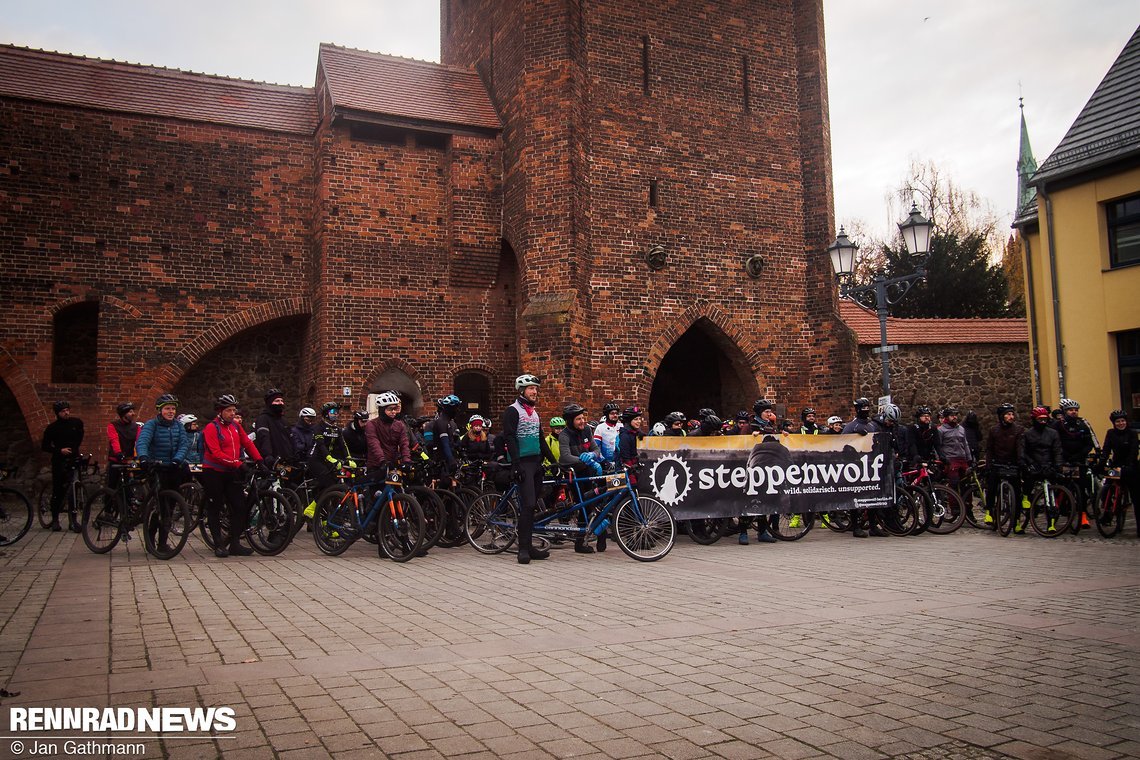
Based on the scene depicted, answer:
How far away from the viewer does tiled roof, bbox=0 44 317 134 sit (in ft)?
54.9

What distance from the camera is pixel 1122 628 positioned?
5629 mm

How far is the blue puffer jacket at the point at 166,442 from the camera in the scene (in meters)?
10.5

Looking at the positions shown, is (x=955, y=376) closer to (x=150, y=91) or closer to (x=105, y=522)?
(x=150, y=91)

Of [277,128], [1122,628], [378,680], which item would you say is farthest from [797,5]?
[378,680]

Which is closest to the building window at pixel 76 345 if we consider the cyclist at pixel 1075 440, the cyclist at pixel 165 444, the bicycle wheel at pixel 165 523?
the cyclist at pixel 165 444

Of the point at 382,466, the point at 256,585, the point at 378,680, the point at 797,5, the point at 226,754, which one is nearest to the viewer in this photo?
the point at 226,754

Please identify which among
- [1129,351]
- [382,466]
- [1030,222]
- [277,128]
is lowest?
[382,466]

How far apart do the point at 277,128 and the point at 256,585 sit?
12.9 m

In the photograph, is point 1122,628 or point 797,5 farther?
point 797,5

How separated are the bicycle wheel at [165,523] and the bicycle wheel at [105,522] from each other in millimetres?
611

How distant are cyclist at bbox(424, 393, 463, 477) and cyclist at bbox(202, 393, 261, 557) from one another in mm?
2156

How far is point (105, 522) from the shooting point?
33.1 feet

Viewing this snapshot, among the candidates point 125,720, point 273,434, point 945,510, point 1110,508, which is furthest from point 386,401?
point 1110,508

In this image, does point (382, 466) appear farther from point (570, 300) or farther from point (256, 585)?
point (570, 300)
